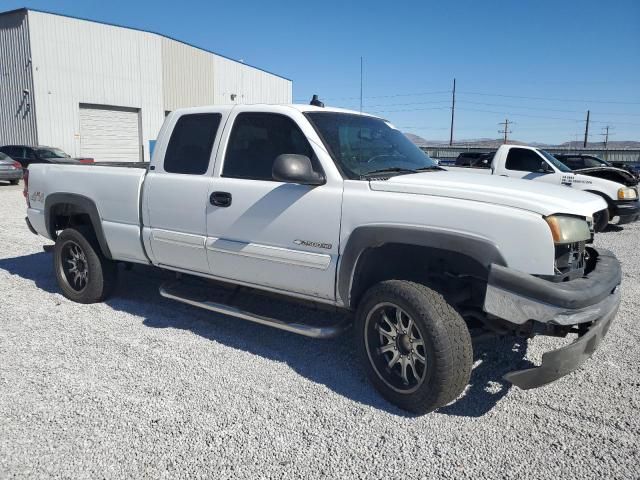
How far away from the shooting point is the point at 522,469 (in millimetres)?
2734

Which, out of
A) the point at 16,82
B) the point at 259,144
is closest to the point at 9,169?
the point at 16,82

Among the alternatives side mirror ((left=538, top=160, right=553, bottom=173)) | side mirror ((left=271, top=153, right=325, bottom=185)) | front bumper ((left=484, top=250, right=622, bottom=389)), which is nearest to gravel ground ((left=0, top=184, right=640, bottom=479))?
front bumper ((left=484, top=250, right=622, bottom=389))

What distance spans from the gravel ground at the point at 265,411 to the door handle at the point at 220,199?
1.19m

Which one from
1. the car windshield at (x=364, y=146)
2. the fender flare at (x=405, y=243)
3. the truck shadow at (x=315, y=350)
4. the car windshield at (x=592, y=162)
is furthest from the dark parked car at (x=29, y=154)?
the fender flare at (x=405, y=243)

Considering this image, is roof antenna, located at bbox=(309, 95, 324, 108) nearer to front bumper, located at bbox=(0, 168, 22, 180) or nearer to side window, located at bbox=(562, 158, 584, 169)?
side window, located at bbox=(562, 158, 584, 169)

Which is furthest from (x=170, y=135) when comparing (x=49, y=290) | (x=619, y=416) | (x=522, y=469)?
(x=619, y=416)

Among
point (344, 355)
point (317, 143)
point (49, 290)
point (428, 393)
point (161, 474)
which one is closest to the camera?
point (161, 474)

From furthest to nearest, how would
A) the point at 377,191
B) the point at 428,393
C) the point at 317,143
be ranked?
the point at 317,143 → the point at 377,191 → the point at 428,393

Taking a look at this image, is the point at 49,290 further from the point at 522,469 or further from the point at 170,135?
the point at 522,469

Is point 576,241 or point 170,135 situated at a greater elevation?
point 170,135

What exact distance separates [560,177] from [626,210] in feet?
5.17

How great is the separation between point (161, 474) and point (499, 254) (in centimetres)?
217

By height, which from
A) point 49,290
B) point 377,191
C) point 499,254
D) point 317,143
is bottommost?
point 49,290

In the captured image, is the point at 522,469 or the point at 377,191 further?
the point at 377,191
